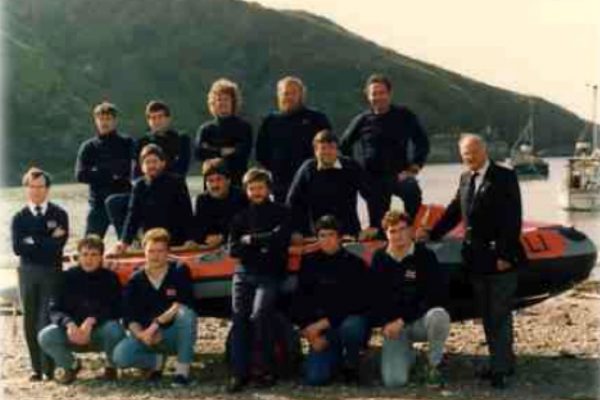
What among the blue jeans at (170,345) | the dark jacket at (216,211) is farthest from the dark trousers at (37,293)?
the dark jacket at (216,211)

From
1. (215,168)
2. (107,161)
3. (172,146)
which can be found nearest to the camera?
(215,168)

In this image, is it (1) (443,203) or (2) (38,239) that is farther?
(1) (443,203)

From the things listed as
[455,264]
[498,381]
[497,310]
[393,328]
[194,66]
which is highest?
[194,66]

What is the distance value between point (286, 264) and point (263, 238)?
1.26 feet

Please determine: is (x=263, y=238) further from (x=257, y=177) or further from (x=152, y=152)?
(x=152, y=152)

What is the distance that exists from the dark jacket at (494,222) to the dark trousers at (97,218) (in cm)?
376

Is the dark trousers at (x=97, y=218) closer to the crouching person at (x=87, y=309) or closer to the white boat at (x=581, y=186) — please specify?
the crouching person at (x=87, y=309)

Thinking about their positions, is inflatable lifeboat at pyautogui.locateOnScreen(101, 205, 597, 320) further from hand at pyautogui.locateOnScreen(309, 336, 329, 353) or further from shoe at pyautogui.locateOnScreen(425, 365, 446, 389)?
shoe at pyautogui.locateOnScreen(425, 365, 446, 389)

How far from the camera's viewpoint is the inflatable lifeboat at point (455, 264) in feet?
30.2

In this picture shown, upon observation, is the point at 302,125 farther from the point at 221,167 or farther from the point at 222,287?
the point at 222,287

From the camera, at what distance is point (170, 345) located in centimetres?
862

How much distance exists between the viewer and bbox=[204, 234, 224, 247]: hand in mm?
9227

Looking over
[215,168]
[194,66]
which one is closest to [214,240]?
[215,168]

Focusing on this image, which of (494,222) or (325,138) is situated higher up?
(325,138)
